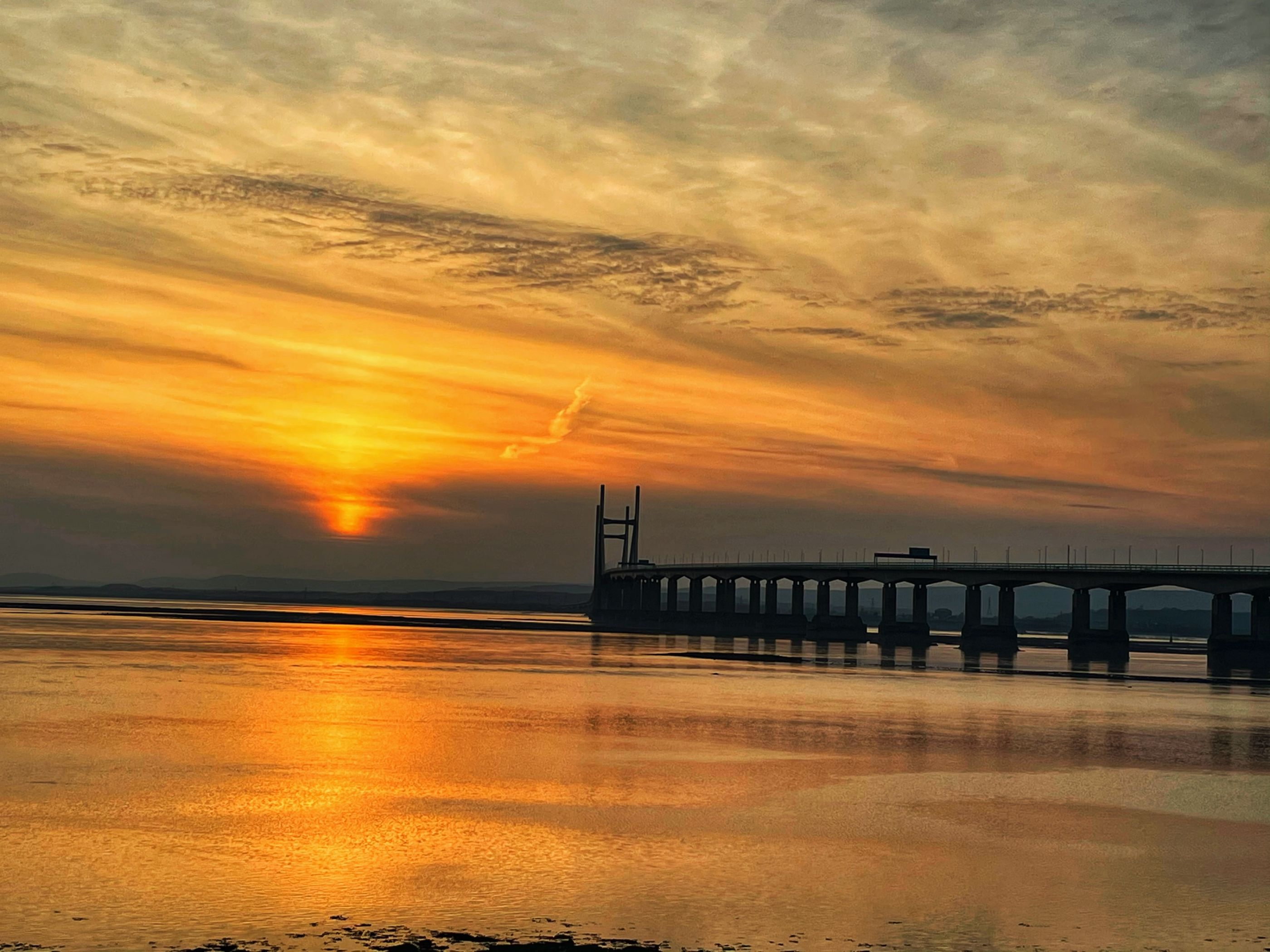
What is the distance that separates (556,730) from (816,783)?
12893mm

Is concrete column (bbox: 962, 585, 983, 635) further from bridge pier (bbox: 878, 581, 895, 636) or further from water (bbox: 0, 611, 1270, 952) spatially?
water (bbox: 0, 611, 1270, 952)

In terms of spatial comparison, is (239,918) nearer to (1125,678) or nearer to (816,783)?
(816,783)

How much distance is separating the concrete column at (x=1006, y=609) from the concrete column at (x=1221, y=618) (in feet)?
81.7

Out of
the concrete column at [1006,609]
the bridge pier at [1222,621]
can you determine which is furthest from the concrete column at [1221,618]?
the concrete column at [1006,609]

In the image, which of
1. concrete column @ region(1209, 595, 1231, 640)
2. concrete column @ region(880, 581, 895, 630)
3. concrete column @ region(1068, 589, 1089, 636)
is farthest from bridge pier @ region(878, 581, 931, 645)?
concrete column @ region(1209, 595, 1231, 640)

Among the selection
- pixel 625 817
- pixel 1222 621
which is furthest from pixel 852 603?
pixel 625 817

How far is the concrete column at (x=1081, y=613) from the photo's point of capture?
147 metres

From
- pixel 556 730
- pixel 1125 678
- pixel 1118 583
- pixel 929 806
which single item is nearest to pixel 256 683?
pixel 556 730

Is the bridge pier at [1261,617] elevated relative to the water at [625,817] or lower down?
→ elevated

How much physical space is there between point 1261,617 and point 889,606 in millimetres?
49879

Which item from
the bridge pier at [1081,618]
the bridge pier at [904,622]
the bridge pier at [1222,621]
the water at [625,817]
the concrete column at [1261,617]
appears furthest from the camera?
the bridge pier at [904,622]

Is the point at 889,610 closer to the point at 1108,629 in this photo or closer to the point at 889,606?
the point at 889,606

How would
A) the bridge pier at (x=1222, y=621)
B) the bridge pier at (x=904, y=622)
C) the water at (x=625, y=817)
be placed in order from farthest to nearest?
the bridge pier at (x=904, y=622)
the bridge pier at (x=1222, y=621)
the water at (x=625, y=817)

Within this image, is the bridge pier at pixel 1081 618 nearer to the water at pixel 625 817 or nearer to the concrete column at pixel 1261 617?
the concrete column at pixel 1261 617
